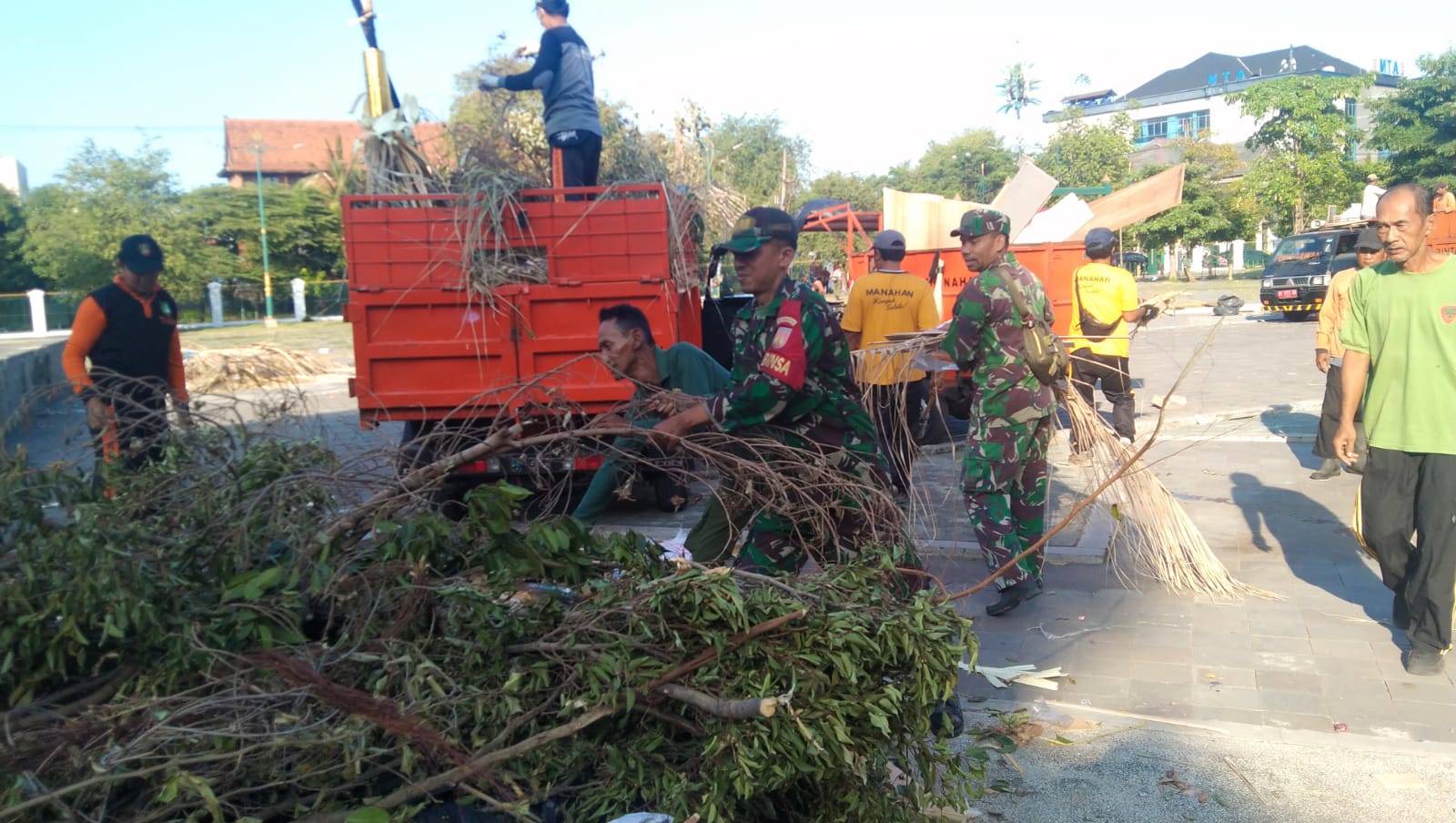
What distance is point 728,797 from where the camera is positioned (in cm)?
235

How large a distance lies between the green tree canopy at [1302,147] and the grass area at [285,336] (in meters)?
34.3

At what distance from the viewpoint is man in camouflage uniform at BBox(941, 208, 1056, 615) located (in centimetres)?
485

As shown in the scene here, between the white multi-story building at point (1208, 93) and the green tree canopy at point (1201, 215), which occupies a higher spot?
the white multi-story building at point (1208, 93)

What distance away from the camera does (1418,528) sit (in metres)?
4.20

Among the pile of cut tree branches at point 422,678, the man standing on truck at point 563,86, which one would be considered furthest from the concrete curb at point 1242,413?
the pile of cut tree branches at point 422,678

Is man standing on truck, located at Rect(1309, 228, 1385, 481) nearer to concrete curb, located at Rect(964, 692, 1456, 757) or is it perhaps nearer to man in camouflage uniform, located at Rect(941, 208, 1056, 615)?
man in camouflage uniform, located at Rect(941, 208, 1056, 615)

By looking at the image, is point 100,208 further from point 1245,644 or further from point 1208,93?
point 1208,93

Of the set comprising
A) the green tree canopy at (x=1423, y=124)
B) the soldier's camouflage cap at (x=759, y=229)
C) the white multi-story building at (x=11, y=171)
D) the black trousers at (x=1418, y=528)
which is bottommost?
the black trousers at (x=1418, y=528)

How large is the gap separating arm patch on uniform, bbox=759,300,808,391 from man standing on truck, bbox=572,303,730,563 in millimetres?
340

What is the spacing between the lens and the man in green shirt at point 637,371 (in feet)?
12.0

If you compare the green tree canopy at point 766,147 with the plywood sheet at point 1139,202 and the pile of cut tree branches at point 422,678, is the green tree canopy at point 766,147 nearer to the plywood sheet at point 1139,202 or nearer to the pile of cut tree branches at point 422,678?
the plywood sheet at point 1139,202

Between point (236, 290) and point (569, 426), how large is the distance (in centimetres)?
4547

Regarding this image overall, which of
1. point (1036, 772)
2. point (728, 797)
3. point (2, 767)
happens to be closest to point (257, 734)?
point (2, 767)

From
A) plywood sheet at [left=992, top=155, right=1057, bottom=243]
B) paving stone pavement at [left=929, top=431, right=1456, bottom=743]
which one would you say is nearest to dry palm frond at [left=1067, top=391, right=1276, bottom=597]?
paving stone pavement at [left=929, top=431, right=1456, bottom=743]
